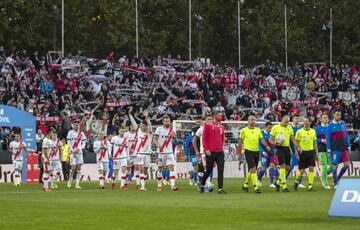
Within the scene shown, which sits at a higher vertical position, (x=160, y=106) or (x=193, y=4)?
(x=193, y=4)

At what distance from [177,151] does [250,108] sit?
Result: 17.2m

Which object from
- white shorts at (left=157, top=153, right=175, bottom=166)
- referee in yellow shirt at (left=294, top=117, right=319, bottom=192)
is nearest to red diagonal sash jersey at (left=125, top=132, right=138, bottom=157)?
white shorts at (left=157, top=153, right=175, bottom=166)

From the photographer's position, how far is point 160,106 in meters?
62.3

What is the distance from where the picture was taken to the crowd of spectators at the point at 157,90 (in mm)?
57375

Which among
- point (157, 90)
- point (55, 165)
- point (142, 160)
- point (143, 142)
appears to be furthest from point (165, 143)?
point (157, 90)

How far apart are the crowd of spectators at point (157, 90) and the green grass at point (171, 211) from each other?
793 inches

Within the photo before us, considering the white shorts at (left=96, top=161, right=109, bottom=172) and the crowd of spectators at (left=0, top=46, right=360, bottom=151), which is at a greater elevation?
the crowd of spectators at (left=0, top=46, right=360, bottom=151)

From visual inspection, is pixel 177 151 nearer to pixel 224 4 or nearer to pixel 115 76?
pixel 115 76

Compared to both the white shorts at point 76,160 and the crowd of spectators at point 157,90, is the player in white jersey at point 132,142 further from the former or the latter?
the crowd of spectators at point 157,90

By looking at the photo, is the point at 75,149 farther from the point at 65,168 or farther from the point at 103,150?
the point at 65,168

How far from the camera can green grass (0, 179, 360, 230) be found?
72.1 ft

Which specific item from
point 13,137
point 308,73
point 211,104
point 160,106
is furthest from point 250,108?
point 13,137

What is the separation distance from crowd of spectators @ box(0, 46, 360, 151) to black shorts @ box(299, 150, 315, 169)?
14.8 meters

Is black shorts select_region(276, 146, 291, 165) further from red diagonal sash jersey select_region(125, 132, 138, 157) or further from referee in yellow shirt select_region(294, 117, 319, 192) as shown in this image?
red diagonal sash jersey select_region(125, 132, 138, 157)
